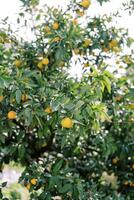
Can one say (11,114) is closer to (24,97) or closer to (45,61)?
(24,97)

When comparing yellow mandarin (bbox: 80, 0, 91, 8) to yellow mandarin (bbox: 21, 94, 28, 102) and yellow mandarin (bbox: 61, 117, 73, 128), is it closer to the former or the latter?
yellow mandarin (bbox: 21, 94, 28, 102)

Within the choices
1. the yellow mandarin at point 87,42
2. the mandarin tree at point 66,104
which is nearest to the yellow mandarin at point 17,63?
the mandarin tree at point 66,104

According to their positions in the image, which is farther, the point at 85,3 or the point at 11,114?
the point at 85,3

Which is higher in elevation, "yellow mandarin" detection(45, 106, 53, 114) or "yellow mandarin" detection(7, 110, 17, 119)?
"yellow mandarin" detection(7, 110, 17, 119)

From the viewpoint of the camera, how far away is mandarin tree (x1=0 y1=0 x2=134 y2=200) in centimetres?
187

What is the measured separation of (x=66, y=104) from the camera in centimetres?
179

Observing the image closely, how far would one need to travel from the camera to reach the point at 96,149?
9.59ft

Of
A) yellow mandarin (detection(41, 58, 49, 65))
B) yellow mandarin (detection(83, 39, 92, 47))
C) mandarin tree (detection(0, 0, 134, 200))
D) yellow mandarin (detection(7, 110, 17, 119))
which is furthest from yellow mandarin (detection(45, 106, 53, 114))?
yellow mandarin (detection(83, 39, 92, 47))

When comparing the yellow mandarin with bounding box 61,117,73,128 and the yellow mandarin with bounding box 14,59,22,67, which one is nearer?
the yellow mandarin with bounding box 61,117,73,128

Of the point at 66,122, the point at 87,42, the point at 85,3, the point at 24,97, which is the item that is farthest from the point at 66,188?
the point at 85,3

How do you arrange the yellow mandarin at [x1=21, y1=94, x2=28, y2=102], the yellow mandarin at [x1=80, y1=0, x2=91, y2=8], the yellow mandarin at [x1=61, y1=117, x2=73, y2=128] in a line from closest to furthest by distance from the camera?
the yellow mandarin at [x1=61, y1=117, x2=73, y2=128] < the yellow mandarin at [x1=21, y1=94, x2=28, y2=102] < the yellow mandarin at [x1=80, y1=0, x2=91, y2=8]

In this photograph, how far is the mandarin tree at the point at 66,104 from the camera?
187cm

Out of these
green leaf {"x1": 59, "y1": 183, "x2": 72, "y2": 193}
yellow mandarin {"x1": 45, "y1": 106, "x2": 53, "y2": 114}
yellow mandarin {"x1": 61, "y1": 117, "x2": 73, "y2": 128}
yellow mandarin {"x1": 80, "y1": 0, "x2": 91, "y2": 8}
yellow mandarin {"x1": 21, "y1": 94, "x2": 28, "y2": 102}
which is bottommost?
green leaf {"x1": 59, "y1": 183, "x2": 72, "y2": 193}

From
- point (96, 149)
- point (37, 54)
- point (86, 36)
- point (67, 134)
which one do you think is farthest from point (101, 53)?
point (67, 134)
